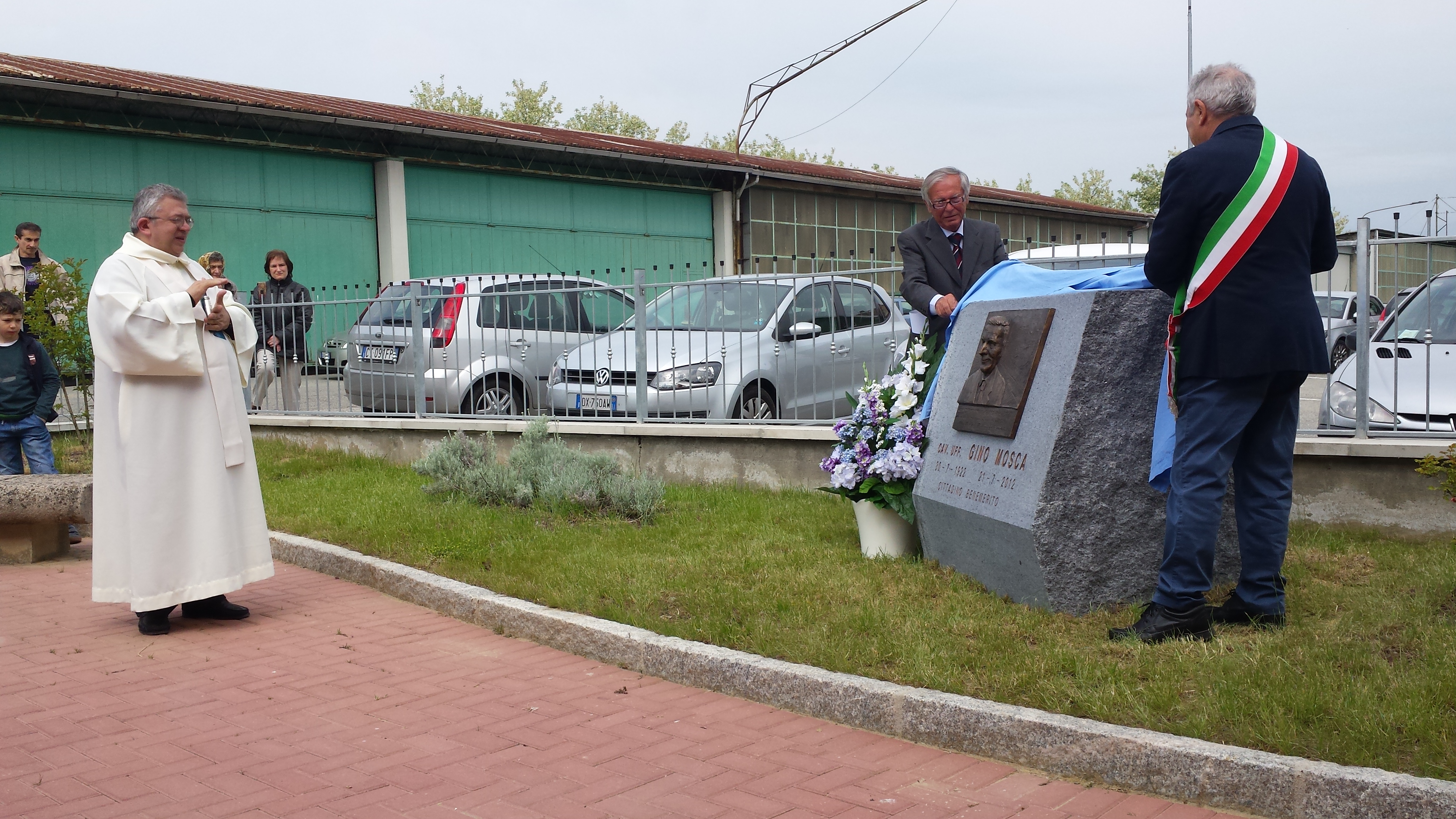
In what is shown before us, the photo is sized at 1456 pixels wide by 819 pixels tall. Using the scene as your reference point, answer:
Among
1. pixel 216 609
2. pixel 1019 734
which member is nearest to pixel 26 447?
pixel 216 609

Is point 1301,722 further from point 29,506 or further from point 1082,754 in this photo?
→ point 29,506

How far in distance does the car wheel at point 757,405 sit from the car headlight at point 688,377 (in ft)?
0.88

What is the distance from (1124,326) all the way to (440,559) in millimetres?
3918

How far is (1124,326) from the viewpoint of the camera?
510 cm

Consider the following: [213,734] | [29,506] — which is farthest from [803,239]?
[213,734]

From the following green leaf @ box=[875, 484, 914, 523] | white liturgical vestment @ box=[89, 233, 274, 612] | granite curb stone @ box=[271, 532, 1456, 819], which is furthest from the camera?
green leaf @ box=[875, 484, 914, 523]

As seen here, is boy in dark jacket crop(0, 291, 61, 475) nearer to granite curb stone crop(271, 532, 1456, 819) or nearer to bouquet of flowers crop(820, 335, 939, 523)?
granite curb stone crop(271, 532, 1456, 819)

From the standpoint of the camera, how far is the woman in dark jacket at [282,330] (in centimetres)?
1228

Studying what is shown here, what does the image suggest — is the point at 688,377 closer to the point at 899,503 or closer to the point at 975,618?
the point at 899,503

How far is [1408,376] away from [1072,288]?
244 cm

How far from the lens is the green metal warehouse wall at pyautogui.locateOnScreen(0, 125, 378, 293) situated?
57.7 feet

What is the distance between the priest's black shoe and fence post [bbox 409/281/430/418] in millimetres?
5024

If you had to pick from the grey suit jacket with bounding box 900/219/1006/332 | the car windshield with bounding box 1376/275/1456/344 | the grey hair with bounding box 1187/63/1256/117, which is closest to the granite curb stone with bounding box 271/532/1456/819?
the grey hair with bounding box 1187/63/1256/117

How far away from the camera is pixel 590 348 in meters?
10.1
